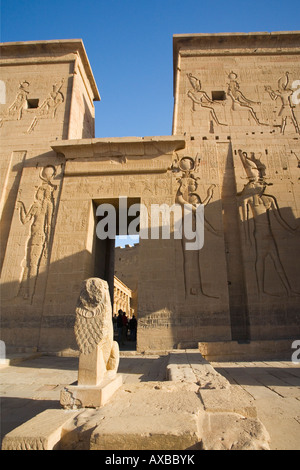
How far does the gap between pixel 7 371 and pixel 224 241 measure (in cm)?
623

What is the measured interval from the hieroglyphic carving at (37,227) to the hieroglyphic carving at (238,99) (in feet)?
21.6

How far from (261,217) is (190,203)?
2.13 m

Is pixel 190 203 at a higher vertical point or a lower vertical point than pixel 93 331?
higher

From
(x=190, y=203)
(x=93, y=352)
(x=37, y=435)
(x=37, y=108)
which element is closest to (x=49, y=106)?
(x=37, y=108)

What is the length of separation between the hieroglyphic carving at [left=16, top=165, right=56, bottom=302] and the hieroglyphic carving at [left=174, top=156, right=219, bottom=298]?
4.04 meters

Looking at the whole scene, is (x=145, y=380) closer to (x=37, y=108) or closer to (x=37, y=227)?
(x=37, y=227)

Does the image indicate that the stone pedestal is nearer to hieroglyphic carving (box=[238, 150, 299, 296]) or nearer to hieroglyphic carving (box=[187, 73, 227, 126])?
hieroglyphic carving (box=[238, 150, 299, 296])

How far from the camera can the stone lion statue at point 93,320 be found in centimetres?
Answer: 313

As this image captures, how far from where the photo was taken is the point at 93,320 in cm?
319

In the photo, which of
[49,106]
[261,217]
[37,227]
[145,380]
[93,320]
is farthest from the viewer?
[49,106]

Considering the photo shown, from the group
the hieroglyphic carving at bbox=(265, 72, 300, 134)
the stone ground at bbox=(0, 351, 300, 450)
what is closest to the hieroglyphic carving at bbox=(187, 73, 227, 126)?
the hieroglyphic carving at bbox=(265, 72, 300, 134)

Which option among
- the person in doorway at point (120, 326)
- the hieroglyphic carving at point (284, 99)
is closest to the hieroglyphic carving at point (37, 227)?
the person in doorway at point (120, 326)

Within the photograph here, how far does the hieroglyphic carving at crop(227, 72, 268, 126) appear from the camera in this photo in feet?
31.9

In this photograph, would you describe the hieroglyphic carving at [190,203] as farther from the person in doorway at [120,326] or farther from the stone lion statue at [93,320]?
the stone lion statue at [93,320]
